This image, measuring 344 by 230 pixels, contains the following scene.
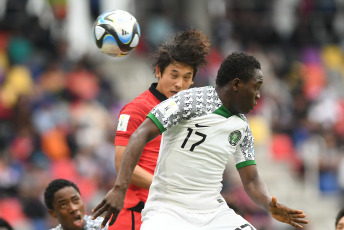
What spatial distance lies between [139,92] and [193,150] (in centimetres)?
1122

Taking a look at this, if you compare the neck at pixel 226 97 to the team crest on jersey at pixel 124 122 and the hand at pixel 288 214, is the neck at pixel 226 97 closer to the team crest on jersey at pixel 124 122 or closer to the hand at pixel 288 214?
the hand at pixel 288 214

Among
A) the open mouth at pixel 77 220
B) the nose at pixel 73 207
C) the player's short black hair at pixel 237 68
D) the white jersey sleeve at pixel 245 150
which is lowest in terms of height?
the open mouth at pixel 77 220

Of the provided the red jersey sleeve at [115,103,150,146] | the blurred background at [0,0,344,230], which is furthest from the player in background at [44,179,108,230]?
the blurred background at [0,0,344,230]

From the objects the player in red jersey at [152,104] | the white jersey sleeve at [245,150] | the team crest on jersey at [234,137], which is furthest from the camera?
the player in red jersey at [152,104]

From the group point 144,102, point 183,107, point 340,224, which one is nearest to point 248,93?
point 183,107

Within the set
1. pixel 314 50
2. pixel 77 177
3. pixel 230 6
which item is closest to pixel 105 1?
pixel 230 6

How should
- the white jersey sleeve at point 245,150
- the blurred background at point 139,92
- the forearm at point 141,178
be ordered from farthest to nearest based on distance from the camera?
the blurred background at point 139,92 < the forearm at point 141,178 < the white jersey sleeve at point 245,150

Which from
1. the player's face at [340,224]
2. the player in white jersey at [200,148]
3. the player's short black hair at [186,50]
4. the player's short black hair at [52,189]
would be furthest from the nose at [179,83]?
the player's face at [340,224]

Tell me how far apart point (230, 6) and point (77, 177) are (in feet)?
30.4

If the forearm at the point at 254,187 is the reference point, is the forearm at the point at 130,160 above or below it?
above

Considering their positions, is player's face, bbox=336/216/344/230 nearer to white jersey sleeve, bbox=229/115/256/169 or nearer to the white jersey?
white jersey sleeve, bbox=229/115/256/169

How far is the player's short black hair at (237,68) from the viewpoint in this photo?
227 inches

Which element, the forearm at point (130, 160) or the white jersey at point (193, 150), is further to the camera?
the white jersey at point (193, 150)

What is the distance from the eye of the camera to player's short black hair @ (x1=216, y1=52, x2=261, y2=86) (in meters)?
5.78
